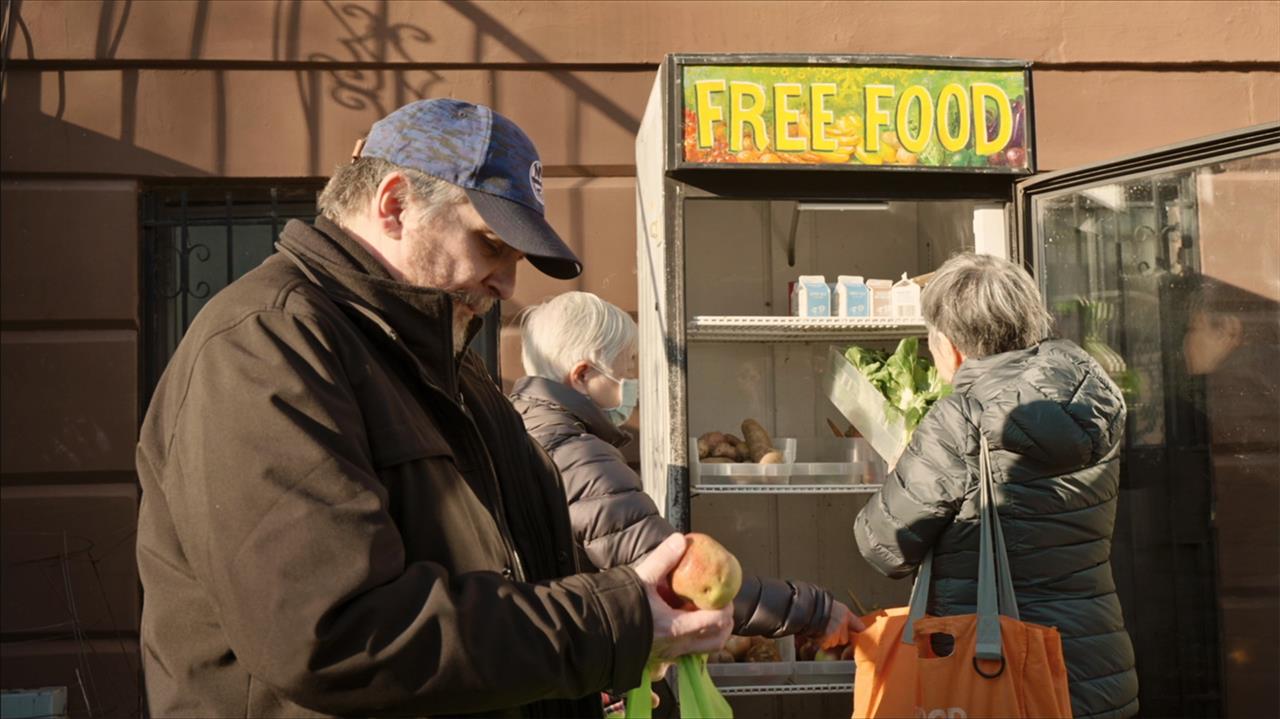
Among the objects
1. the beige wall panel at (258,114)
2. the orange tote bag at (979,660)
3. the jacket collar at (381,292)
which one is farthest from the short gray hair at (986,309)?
the beige wall panel at (258,114)

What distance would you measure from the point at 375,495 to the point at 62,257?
169 inches

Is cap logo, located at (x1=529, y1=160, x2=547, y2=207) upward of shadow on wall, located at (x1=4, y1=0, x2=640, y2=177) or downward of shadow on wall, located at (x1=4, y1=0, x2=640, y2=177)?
downward

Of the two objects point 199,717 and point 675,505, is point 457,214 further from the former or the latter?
point 675,505

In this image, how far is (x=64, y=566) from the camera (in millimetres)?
5160

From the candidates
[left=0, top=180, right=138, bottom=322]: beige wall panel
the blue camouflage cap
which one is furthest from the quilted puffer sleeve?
[left=0, top=180, right=138, bottom=322]: beige wall panel

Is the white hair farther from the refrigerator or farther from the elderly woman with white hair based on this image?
the refrigerator

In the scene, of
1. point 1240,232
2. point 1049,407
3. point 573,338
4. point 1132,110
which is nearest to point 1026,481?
point 1049,407

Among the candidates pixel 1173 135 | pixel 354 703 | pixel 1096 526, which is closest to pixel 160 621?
pixel 354 703

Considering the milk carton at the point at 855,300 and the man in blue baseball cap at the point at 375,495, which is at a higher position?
the milk carton at the point at 855,300

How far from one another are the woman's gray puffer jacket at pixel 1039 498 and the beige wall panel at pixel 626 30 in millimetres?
2497

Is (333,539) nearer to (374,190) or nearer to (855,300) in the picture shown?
(374,190)

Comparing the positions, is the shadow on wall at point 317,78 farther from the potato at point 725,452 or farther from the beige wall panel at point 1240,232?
the beige wall panel at point 1240,232

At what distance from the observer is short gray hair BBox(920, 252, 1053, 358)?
352cm

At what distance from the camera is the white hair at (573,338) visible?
3576 mm
